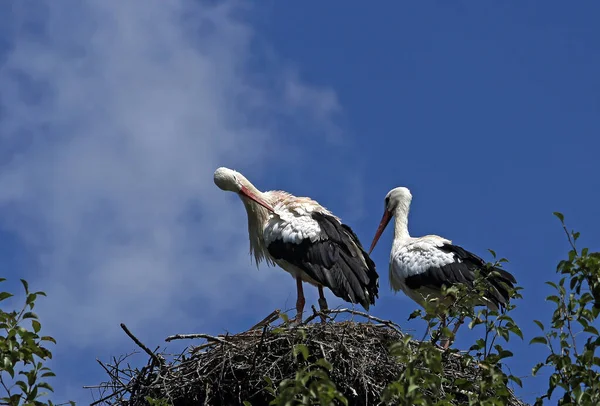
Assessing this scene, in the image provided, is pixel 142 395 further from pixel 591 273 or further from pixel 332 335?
pixel 591 273

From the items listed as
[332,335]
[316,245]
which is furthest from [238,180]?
[332,335]

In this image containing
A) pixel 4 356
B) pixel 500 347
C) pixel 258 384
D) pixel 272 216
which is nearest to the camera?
pixel 4 356

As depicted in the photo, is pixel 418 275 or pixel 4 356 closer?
pixel 4 356

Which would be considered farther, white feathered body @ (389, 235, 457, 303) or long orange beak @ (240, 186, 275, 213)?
white feathered body @ (389, 235, 457, 303)

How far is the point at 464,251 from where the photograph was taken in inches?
527

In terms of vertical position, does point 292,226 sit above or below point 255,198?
below

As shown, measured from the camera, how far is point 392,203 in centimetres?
1528

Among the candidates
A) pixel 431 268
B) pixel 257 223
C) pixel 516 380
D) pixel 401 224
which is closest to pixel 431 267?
pixel 431 268

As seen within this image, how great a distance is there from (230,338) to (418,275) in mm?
3751

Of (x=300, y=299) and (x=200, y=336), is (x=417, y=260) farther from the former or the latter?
(x=200, y=336)

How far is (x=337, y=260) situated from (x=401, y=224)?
2950 mm

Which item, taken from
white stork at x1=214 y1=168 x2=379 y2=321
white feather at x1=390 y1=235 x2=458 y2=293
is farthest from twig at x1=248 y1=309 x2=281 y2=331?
white feather at x1=390 y1=235 x2=458 y2=293

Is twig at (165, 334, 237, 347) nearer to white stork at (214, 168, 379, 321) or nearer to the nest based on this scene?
the nest

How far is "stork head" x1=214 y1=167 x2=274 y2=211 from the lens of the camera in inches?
521
